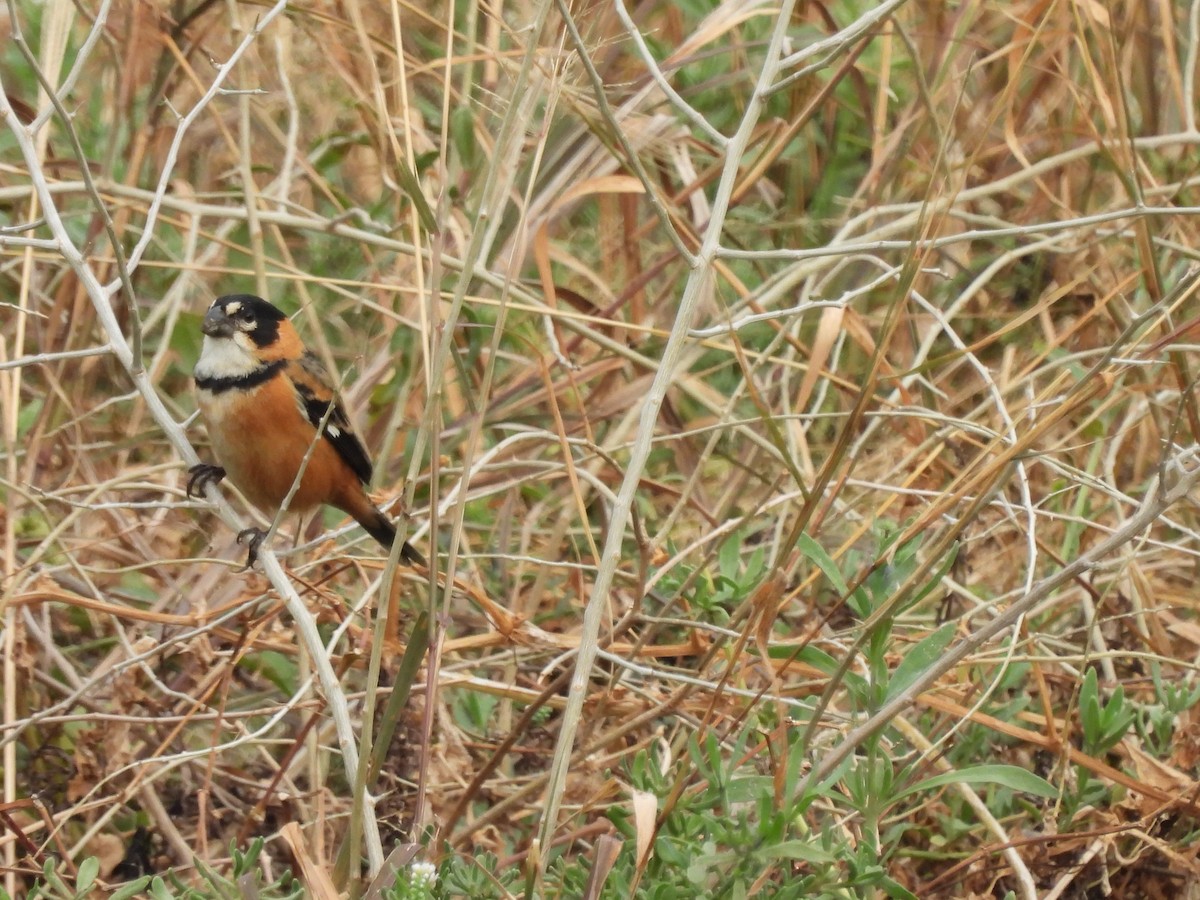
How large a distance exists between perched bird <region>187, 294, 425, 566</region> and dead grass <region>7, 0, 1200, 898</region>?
13 cm

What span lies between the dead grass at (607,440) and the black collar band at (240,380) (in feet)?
0.50

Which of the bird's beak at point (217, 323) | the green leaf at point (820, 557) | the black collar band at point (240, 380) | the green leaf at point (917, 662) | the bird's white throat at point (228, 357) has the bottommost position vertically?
the green leaf at point (917, 662)

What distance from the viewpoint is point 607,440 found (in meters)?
4.25

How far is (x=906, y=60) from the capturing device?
5.13 metres

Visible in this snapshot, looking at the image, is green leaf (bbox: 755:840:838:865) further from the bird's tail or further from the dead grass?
the bird's tail

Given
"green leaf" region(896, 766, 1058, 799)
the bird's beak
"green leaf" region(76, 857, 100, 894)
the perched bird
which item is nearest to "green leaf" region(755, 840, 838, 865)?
"green leaf" region(896, 766, 1058, 799)

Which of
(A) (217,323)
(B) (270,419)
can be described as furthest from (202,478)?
(A) (217,323)

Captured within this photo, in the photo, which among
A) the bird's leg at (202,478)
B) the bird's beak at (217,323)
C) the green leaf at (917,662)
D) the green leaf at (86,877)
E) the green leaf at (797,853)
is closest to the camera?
the green leaf at (797,853)

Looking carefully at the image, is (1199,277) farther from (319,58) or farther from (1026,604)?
(319,58)

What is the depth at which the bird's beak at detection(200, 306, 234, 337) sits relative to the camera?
386 centimetres

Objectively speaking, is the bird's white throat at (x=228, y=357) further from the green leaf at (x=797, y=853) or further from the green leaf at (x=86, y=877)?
the green leaf at (x=797, y=853)

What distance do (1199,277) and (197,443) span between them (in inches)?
126

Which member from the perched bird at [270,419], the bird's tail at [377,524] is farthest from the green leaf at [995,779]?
the bird's tail at [377,524]

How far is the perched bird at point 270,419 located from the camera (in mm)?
3934
